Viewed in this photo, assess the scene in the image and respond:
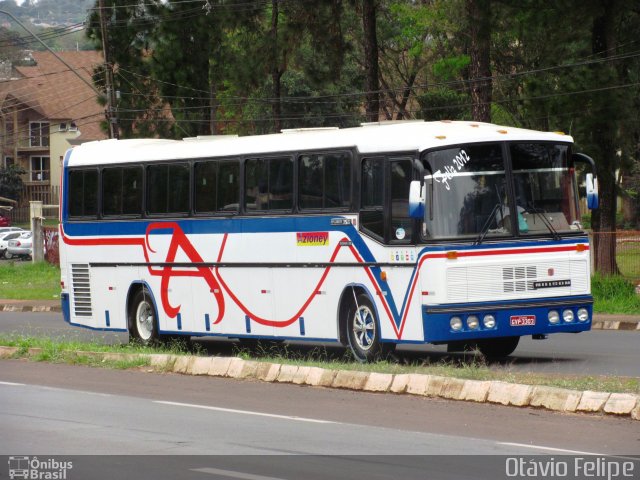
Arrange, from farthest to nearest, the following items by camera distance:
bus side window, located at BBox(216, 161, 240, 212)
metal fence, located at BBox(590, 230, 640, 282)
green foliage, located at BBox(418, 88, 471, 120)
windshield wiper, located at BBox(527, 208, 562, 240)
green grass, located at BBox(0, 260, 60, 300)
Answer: green foliage, located at BBox(418, 88, 471, 120)
green grass, located at BBox(0, 260, 60, 300)
metal fence, located at BBox(590, 230, 640, 282)
bus side window, located at BBox(216, 161, 240, 212)
windshield wiper, located at BBox(527, 208, 562, 240)

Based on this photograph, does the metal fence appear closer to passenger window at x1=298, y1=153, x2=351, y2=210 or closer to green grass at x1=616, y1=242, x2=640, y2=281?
green grass at x1=616, y1=242, x2=640, y2=281

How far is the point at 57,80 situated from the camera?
10350 cm

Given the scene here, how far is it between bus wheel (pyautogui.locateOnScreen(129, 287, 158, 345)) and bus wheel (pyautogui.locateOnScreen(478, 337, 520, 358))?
6.35 m

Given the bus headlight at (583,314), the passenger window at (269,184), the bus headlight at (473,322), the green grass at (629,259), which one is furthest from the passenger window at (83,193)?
the green grass at (629,259)

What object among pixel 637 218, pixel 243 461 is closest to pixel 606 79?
pixel 243 461

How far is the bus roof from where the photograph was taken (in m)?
18.1

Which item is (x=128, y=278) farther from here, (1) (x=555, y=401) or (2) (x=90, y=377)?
(1) (x=555, y=401)

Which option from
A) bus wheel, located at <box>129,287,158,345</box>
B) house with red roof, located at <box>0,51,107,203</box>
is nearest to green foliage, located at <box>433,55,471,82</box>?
bus wheel, located at <box>129,287,158,345</box>

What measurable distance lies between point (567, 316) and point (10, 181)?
83428mm

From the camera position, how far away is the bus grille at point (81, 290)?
24.4 m

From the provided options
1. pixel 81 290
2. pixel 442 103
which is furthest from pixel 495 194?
pixel 442 103

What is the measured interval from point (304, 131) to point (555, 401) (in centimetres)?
856

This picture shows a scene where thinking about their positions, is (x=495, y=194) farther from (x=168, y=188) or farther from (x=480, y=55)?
(x=480, y=55)

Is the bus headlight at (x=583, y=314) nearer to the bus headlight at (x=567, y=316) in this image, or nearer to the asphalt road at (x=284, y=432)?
the bus headlight at (x=567, y=316)
